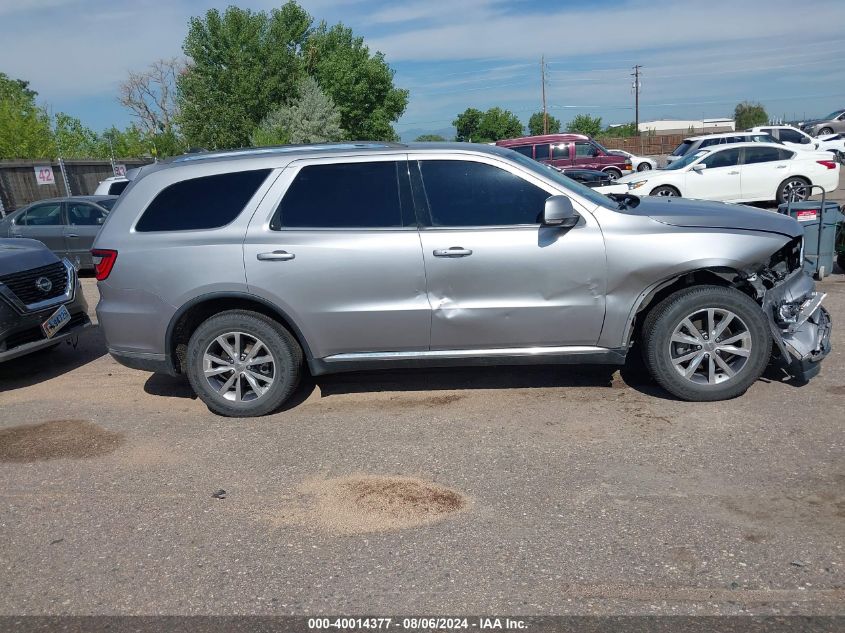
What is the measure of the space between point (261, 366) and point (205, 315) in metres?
0.58

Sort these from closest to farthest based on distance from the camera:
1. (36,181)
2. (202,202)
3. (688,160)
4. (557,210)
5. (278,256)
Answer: (557,210) → (278,256) → (202,202) → (688,160) → (36,181)

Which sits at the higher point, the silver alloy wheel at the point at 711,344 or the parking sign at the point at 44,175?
the parking sign at the point at 44,175

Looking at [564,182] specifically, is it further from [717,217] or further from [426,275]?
[426,275]

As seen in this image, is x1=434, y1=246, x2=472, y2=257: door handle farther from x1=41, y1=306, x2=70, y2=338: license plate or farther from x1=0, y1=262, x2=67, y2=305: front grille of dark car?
Answer: x1=0, y1=262, x2=67, y2=305: front grille of dark car

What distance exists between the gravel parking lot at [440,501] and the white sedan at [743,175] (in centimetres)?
1037

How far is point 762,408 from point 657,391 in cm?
72

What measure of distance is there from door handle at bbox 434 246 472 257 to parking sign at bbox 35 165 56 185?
23.4m

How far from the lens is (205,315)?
528 cm

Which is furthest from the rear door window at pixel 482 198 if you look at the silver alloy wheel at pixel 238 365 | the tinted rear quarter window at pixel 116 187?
the tinted rear quarter window at pixel 116 187

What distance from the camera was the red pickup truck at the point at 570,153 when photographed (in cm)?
2263

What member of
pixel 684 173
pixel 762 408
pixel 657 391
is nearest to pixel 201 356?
pixel 657 391

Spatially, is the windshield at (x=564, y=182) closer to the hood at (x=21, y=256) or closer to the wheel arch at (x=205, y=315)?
the wheel arch at (x=205, y=315)

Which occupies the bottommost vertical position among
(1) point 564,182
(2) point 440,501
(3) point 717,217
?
(2) point 440,501

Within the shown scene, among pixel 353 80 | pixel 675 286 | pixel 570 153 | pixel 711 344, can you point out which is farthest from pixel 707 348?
pixel 353 80
